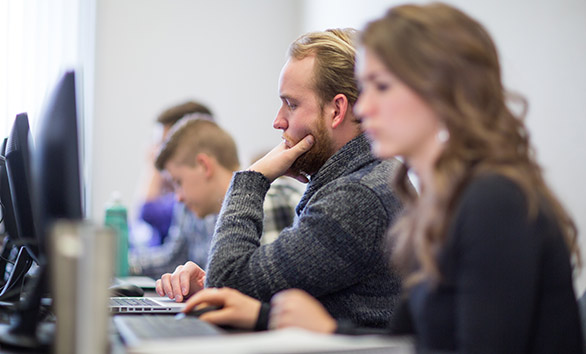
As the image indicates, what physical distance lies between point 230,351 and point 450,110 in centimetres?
41

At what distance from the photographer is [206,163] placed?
2.53 m

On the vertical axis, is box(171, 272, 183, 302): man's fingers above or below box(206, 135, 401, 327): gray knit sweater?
below

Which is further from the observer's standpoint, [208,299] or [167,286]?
[167,286]

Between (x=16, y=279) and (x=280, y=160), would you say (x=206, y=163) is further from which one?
(x=16, y=279)

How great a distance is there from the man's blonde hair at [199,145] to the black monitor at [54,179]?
1.53 m

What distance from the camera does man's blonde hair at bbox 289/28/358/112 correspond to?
1.51m

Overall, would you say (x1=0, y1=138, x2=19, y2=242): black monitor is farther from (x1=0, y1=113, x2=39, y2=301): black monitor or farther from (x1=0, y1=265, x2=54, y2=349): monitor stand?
(x1=0, y1=265, x2=54, y2=349): monitor stand

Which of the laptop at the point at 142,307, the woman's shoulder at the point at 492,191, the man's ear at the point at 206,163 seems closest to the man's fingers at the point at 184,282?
the laptop at the point at 142,307

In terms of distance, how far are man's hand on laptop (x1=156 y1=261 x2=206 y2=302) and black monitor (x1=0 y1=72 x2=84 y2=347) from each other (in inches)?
19.6

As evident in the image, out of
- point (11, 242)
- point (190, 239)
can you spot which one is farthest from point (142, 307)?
point (190, 239)

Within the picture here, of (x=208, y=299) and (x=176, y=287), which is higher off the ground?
(x=208, y=299)

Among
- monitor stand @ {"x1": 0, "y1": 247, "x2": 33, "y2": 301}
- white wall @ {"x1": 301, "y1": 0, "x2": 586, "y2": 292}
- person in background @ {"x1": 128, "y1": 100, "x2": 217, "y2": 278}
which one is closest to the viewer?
monitor stand @ {"x1": 0, "y1": 247, "x2": 33, "y2": 301}

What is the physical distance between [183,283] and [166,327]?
562mm

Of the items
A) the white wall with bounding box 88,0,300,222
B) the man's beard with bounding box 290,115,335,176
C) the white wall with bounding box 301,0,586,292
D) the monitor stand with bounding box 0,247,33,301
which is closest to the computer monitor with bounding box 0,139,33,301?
the monitor stand with bounding box 0,247,33,301
